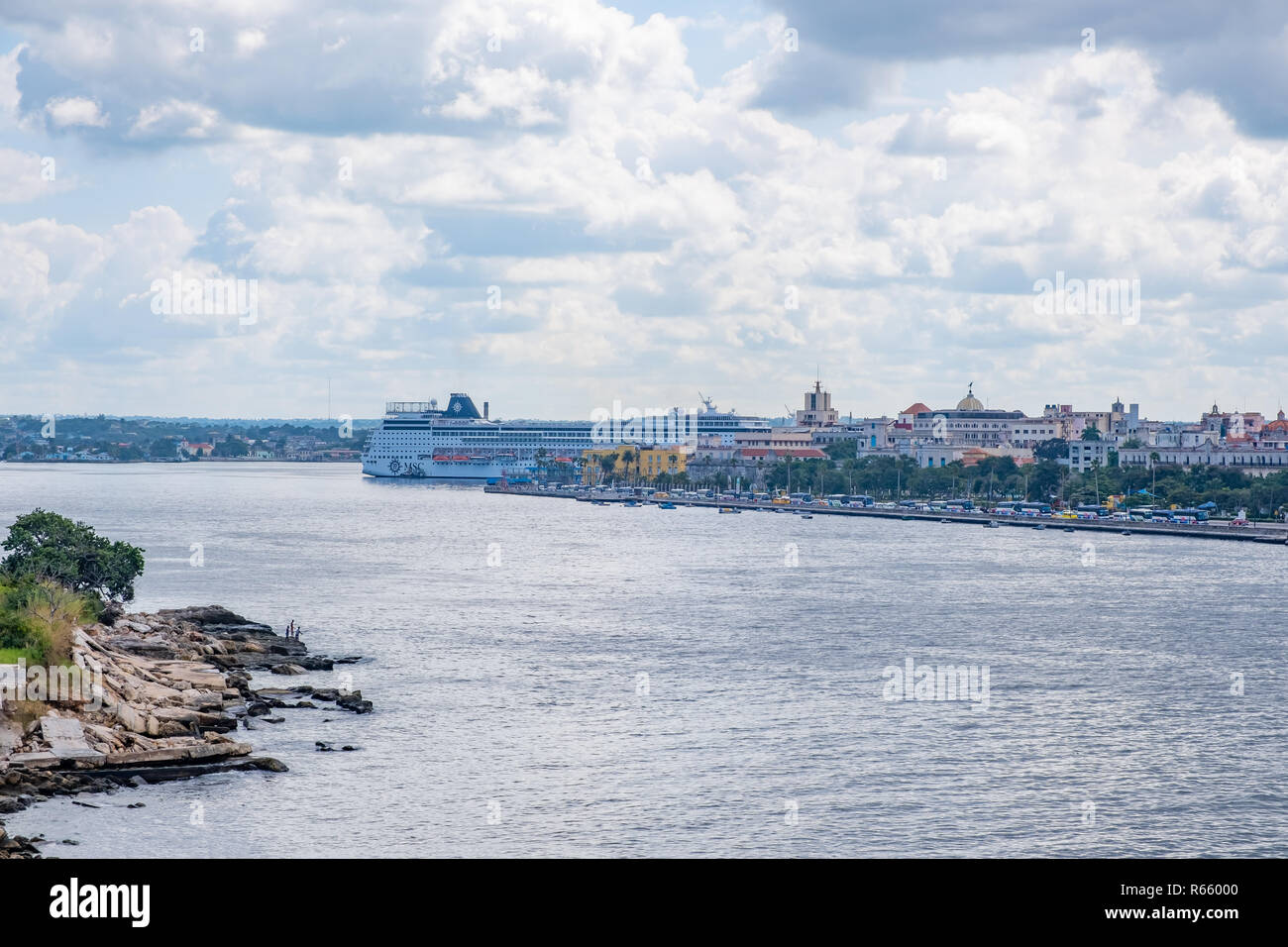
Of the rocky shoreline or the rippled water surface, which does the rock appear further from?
the rippled water surface

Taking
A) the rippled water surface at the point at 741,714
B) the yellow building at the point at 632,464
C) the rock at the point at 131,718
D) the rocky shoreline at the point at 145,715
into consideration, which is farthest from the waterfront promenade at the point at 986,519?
the rock at the point at 131,718

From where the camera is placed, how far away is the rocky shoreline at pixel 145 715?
17.9m

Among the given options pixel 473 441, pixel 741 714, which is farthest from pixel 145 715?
pixel 473 441

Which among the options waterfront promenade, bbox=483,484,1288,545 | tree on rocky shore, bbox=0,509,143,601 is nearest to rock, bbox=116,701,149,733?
tree on rocky shore, bbox=0,509,143,601

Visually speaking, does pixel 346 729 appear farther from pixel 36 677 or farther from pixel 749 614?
pixel 749 614

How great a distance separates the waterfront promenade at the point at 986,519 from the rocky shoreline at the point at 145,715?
46.2m

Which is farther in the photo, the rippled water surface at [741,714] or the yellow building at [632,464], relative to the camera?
the yellow building at [632,464]

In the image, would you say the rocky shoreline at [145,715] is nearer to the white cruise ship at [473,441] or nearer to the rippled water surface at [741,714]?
the rippled water surface at [741,714]

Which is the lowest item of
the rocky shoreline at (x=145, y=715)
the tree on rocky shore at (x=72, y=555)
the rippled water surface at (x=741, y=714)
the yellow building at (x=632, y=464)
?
the rippled water surface at (x=741, y=714)

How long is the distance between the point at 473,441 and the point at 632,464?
20.1 meters

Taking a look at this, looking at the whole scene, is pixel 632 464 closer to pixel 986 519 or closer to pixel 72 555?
pixel 986 519

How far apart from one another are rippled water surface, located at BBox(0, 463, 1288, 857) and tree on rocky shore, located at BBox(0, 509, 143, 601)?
3.67m

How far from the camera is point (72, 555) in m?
30.5
